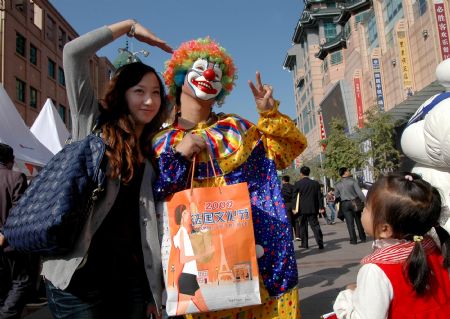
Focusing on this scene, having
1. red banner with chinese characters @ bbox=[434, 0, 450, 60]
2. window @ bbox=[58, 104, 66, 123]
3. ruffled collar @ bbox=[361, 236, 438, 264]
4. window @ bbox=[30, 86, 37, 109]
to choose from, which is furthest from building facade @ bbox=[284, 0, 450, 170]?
window @ bbox=[58, 104, 66, 123]

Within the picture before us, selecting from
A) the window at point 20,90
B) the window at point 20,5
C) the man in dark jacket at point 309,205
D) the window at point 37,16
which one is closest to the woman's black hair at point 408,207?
the man in dark jacket at point 309,205

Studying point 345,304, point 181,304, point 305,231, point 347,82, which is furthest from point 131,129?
point 347,82

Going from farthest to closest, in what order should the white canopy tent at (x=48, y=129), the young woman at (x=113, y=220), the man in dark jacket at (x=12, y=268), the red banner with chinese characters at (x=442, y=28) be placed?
1. the red banner with chinese characters at (x=442, y=28)
2. the white canopy tent at (x=48, y=129)
3. the man in dark jacket at (x=12, y=268)
4. the young woman at (x=113, y=220)

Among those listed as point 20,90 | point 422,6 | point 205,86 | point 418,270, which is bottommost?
point 418,270

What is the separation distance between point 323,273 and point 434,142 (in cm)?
368

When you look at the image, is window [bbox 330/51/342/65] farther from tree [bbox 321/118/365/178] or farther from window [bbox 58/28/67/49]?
window [bbox 58/28/67/49]

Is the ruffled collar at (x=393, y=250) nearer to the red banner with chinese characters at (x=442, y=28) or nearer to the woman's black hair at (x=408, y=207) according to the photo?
the woman's black hair at (x=408, y=207)

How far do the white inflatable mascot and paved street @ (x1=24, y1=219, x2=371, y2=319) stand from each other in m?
1.83

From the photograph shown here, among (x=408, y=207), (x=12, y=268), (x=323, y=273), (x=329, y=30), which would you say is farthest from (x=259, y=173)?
(x=329, y=30)

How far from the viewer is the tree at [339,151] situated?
2276cm

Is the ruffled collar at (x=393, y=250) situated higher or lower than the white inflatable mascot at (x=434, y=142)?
lower

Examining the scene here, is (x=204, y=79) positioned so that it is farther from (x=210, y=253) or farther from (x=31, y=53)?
(x=31, y=53)

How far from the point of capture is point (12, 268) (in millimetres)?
3387

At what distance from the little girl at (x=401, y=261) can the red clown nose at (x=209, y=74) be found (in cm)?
96
